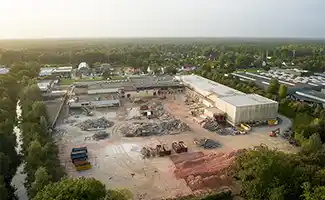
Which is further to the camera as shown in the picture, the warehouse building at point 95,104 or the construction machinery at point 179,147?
the warehouse building at point 95,104

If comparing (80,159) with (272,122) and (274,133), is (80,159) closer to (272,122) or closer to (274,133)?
(274,133)

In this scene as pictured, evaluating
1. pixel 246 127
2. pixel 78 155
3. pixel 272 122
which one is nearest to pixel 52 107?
pixel 78 155

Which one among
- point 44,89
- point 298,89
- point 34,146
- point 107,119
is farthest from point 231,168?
point 44,89

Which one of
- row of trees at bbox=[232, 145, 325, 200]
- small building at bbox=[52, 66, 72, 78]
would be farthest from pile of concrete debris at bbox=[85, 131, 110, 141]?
small building at bbox=[52, 66, 72, 78]

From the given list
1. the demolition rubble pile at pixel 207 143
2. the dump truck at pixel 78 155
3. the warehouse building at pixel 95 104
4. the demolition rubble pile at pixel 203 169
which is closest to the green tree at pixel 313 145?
the demolition rubble pile at pixel 203 169

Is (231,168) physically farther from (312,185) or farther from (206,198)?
(312,185)

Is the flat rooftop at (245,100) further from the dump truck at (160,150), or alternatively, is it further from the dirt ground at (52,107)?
the dirt ground at (52,107)

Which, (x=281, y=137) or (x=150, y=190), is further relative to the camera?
(x=281, y=137)
